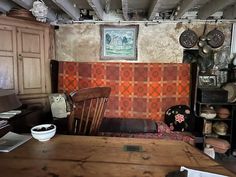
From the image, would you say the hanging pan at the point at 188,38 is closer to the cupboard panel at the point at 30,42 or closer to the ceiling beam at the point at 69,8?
the ceiling beam at the point at 69,8

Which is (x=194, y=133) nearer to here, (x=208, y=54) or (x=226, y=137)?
→ (x=226, y=137)

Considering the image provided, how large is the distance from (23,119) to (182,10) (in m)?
2.41

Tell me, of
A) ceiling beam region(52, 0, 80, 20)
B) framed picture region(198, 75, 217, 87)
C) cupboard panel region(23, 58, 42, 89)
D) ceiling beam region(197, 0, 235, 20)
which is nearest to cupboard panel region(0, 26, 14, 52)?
cupboard panel region(23, 58, 42, 89)

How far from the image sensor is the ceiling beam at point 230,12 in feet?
9.49

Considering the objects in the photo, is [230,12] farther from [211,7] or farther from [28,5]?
[28,5]

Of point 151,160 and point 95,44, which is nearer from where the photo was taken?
point 151,160

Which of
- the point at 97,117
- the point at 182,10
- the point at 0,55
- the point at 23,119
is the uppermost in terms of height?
the point at 182,10

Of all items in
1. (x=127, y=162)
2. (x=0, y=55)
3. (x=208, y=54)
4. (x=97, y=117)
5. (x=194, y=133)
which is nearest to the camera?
(x=127, y=162)

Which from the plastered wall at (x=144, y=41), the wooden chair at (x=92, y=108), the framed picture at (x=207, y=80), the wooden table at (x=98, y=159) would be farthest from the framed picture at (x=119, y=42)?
the wooden table at (x=98, y=159)

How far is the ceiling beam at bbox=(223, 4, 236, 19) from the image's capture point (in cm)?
289

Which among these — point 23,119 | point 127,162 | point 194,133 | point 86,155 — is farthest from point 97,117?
point 194,133

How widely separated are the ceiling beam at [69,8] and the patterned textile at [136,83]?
2.52 ft

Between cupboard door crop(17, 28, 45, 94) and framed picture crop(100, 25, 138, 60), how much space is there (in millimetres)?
983

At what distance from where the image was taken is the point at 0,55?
2662 mm
